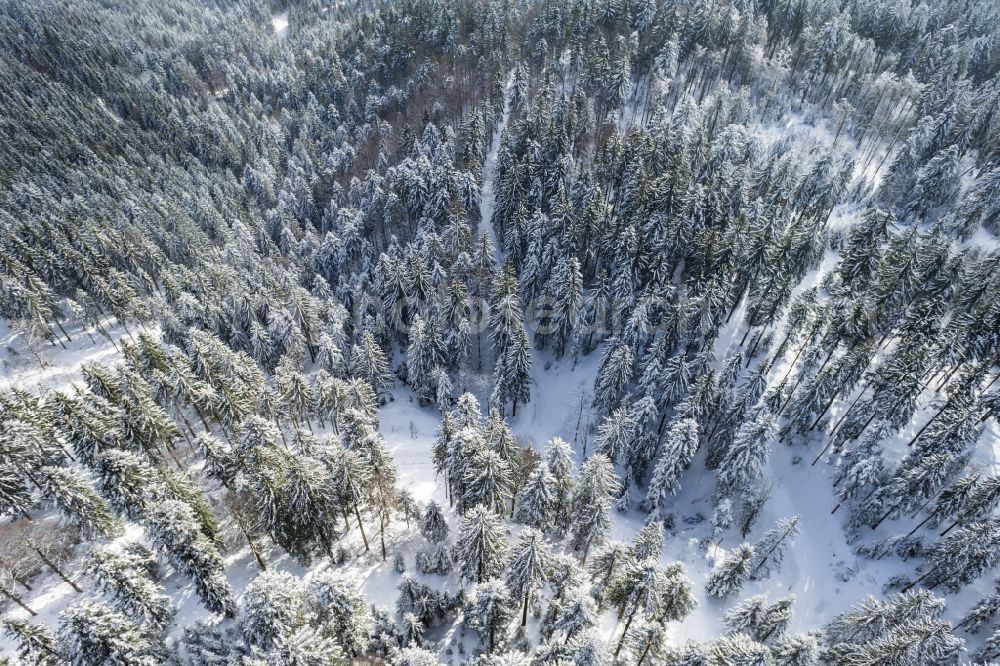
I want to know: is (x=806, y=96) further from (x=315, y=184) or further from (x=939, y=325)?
(x=315, y=184)

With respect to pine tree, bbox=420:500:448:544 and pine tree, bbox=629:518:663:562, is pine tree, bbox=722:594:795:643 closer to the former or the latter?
pine tree, bbox=629:518:663:562

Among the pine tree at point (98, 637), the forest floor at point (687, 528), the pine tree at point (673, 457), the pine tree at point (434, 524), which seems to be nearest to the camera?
the pine tree at point (98, 637)

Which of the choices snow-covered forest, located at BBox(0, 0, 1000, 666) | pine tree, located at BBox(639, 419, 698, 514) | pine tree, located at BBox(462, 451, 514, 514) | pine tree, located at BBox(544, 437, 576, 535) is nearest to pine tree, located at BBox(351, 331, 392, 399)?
snow-covered forest, located at BBox(0, 0, 1000, 666)

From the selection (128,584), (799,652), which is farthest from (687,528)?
(128,584)

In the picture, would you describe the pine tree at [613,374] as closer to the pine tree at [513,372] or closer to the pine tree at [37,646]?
the pine tree at [513,372]

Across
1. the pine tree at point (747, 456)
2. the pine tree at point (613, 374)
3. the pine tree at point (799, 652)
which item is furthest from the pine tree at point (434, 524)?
the pine tree at point (747, 456)

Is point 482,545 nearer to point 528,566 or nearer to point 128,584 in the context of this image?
point 528,566
